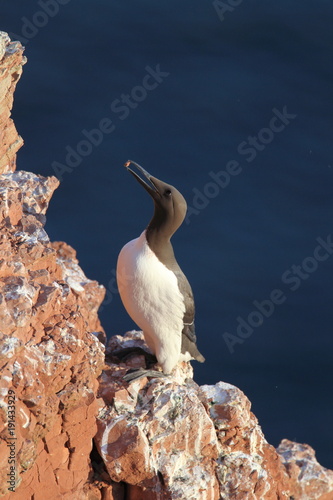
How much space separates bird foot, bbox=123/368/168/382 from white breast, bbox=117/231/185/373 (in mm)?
525

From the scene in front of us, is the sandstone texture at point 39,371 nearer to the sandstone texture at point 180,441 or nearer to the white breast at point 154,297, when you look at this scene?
the sandstone texture at point 180,441

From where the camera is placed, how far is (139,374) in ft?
32.0

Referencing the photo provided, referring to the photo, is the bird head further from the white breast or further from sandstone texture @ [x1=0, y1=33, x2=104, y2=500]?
sandstone texture @ [x1=0, y1=33, x2=104, y2=500]

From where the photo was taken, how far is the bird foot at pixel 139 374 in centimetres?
968

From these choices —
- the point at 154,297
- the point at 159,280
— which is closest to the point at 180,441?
the point at 154,297

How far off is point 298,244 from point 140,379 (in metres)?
12.7

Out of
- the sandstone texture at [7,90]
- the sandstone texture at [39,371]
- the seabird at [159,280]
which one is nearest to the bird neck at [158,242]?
the seabird at [159,280]

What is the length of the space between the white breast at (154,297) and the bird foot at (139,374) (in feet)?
1.72

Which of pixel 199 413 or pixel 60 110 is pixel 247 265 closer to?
pixel 60 110

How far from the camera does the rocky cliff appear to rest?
816cm

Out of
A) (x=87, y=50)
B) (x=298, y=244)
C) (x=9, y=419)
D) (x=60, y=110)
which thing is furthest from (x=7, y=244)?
(x=87, y=50)

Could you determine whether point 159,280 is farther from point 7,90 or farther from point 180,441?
point 7,90

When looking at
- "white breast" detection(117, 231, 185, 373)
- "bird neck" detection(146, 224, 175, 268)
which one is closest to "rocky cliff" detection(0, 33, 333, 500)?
"white breast" detection(117, 231, 185, 373)

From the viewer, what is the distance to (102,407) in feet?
30.6
